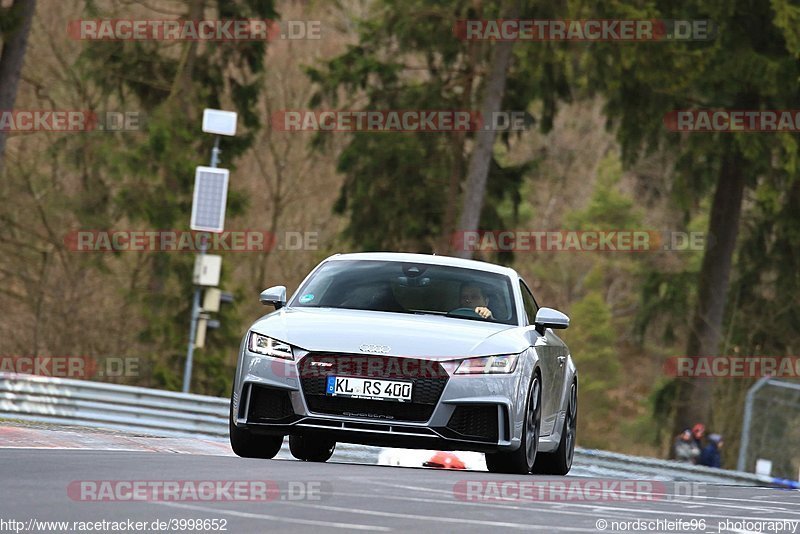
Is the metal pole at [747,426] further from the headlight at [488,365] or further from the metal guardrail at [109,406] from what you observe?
the headlight at [488,365]

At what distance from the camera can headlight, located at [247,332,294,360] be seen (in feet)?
37.6

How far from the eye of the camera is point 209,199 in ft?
93.4

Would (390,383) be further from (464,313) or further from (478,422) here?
(464,313)

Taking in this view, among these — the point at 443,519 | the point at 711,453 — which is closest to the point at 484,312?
the point at 443,519

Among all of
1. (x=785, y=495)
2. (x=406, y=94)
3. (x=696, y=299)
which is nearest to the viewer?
(x=785, y=495)

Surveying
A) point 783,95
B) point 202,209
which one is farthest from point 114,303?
point 783,95

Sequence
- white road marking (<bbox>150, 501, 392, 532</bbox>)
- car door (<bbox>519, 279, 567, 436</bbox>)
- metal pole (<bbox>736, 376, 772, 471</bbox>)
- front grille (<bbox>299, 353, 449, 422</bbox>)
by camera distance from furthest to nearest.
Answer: metal pole (<bbox>736, 376, 772, 471</bbox>) → car door (<bbox>519, 279, 567, 436</bbox>) → front grille (<bbox>299, 353, 449, 422</bbox>) → white road marking (<bbox>150, 501, 392, 532</bbox>)

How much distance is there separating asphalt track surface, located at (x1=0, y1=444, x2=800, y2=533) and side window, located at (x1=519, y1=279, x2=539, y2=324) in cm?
139

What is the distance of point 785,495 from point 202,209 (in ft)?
50.3

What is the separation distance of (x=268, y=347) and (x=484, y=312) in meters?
1.95

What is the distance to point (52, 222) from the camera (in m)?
41.0

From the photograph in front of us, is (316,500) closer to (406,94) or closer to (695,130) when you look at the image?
(695,130)

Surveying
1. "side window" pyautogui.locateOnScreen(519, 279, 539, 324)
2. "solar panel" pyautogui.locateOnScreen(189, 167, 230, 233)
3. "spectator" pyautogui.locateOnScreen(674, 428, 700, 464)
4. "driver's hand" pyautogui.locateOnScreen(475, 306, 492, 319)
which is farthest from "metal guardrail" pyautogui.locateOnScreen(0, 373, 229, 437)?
"driver's hand" pyautogui.locateOnScreen(475, 306, 492, 319)

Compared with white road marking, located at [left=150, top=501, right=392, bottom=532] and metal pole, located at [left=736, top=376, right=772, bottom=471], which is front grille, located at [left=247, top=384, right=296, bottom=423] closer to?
white road marking, located at [left=150, top=501, right=392, bottom=532]
